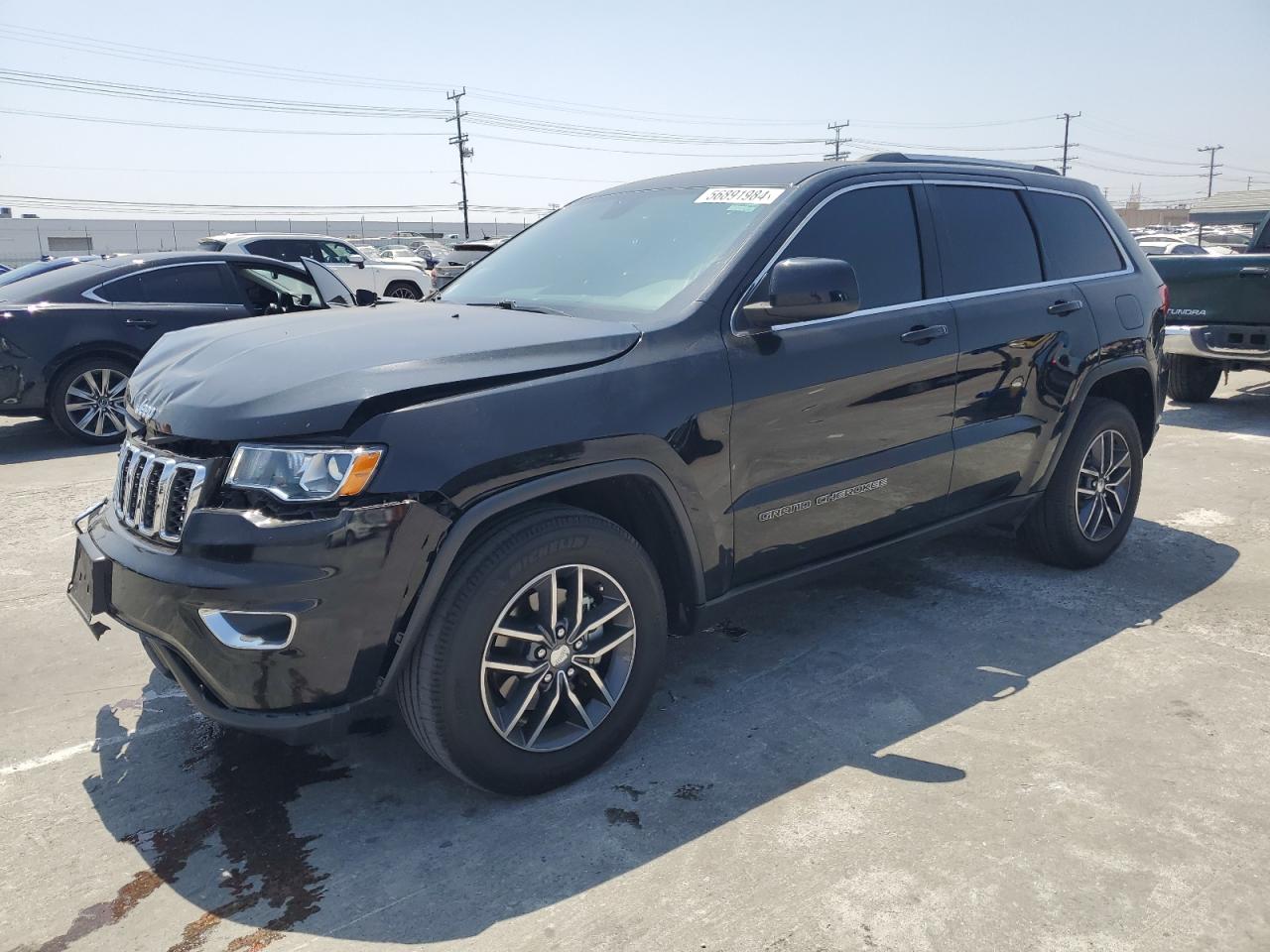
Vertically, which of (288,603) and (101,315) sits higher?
(101,315)

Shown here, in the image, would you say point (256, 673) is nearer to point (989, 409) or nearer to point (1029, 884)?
point (1029, 884)

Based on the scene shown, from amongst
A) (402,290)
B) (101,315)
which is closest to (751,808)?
(101,315)

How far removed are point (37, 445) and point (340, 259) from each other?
1065cm

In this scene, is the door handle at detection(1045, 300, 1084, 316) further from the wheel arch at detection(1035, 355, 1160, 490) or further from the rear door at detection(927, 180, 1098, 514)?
the wheel arch at detection(1035, 355, 1160, 490)

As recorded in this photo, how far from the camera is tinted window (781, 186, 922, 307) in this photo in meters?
3.66

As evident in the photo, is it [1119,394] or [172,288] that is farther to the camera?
[172,288]

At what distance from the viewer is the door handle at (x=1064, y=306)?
4477mm

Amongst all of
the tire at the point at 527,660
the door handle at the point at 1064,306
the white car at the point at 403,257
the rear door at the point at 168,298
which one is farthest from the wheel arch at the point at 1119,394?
the white car at the point at 403,257

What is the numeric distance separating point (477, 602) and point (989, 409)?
2530 mm

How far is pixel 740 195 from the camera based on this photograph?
373 centimetres

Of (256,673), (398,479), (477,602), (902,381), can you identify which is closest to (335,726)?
(256,673)

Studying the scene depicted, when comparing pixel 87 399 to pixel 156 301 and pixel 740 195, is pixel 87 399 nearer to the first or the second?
pixel 156 301

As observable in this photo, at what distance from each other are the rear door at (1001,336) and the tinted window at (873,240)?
0.20 m

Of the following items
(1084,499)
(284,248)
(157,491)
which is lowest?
(1084,499)
